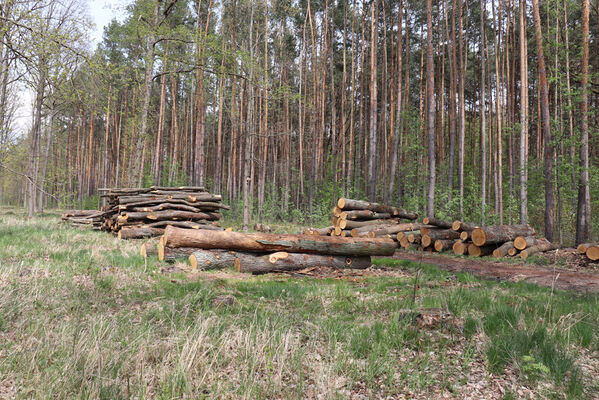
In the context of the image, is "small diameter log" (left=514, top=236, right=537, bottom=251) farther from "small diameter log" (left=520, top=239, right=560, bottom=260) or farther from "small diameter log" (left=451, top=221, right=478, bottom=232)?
"small diameter log" (left=451, top=221, right=478, bottom=232)

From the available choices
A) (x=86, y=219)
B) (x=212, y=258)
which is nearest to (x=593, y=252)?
(x=212, y=258)

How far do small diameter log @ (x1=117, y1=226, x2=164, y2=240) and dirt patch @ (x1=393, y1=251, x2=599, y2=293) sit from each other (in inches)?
321

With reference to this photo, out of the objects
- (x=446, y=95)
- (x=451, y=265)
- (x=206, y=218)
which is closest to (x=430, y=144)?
(x=451, y=265)

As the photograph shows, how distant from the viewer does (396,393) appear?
228cm

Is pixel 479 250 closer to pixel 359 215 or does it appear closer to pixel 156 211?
pixel 359 215

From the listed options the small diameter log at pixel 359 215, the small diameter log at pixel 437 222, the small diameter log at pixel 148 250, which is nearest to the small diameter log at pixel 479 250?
the small diameter log at pixel 437 222

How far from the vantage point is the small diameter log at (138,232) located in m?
9.80

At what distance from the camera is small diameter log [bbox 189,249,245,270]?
6.30 metres

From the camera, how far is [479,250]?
10320 millimetres

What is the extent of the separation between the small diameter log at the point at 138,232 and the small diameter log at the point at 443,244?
9621 millimetres

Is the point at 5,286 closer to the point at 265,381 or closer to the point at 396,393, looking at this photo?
the point at 265,381

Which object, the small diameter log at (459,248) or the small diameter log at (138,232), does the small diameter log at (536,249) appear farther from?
the small diameter log at (138,232)

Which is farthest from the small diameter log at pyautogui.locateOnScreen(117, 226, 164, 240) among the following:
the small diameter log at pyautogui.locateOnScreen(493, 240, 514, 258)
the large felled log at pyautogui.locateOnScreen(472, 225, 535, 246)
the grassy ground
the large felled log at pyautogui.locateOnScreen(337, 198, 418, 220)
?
the small diameter log at pyautogui.locateOnScreen(493, 240, 514, 258)

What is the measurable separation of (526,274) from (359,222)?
21.1 ft
